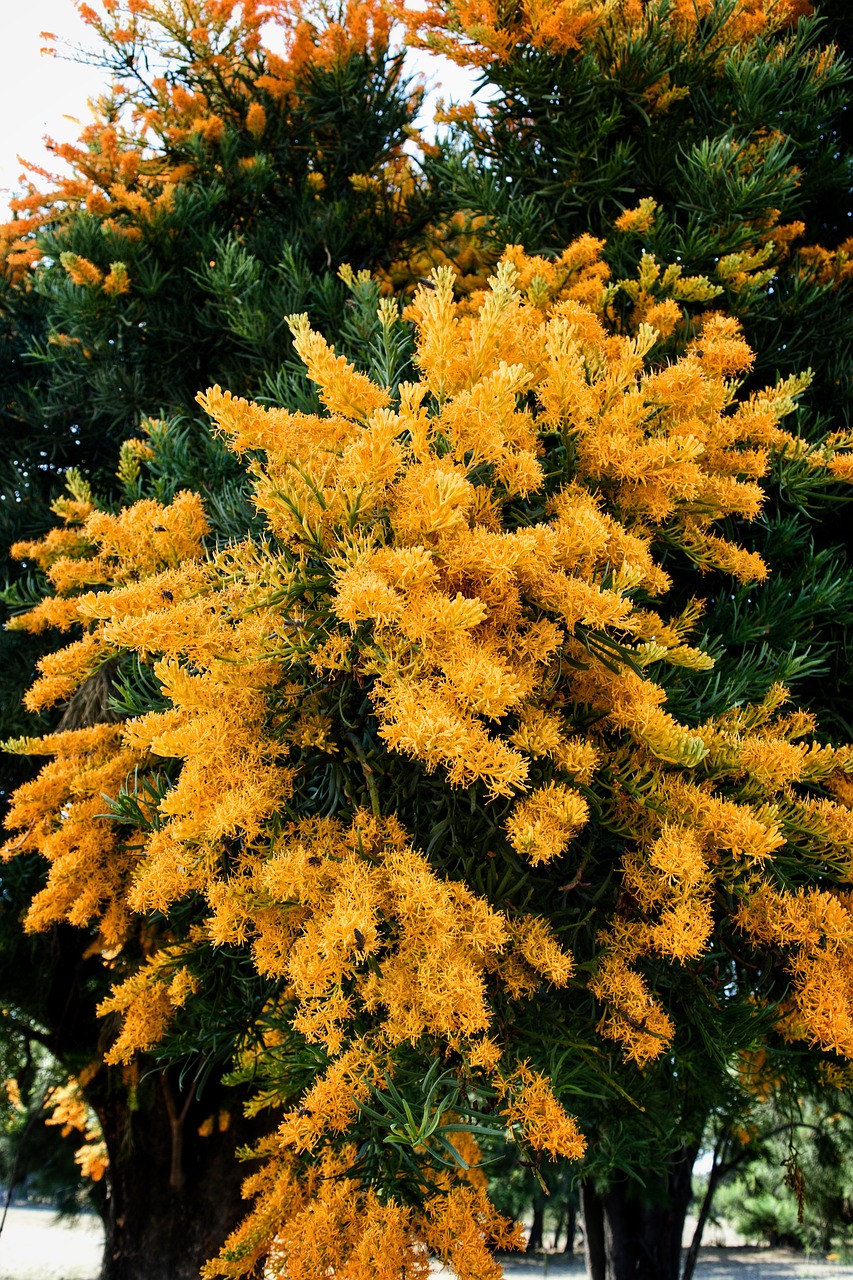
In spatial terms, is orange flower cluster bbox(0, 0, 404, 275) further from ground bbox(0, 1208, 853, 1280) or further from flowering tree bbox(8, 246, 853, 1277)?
ground bbox(0, 1208, 853, 1280)

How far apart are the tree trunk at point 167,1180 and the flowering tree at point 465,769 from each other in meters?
2.39

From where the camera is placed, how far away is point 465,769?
5.75 feet

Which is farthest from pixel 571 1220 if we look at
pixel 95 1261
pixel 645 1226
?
pixel 645 1226

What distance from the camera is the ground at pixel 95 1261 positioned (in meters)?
10.7

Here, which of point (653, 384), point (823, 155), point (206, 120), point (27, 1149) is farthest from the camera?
point (27, 1149)

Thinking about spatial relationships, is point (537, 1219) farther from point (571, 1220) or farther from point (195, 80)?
point (195, 80)

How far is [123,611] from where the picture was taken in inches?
80.7

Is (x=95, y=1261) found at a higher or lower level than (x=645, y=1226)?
lower

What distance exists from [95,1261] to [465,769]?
43.5ft

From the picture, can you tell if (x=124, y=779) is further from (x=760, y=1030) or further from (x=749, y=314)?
(x=749, y=314)

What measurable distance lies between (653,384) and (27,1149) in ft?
33.0

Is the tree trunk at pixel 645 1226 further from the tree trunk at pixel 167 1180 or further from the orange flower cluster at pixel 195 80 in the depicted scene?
the orange flower cluster at pixel 195 80

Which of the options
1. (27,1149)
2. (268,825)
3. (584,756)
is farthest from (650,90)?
(27,1149)

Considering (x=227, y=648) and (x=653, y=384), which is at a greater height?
(x=653, y=384)
